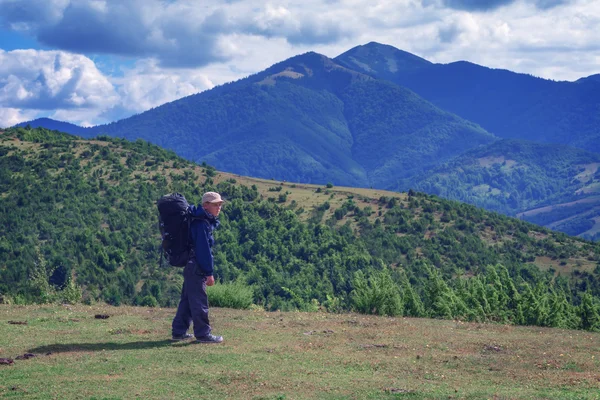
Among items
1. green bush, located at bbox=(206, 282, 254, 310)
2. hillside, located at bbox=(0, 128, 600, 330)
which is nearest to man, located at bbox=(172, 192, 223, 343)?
green bush, located at bbox=(206, 282, 254, 310)

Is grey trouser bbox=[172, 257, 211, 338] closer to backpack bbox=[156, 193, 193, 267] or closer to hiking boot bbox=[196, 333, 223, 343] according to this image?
hiking boot bbox=[196, 333, 223, 343]

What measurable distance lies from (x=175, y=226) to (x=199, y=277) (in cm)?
97

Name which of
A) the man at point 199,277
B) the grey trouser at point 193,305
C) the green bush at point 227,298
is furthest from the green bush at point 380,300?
the grey trouser at point 193,305

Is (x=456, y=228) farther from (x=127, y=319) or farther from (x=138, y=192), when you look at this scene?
(x=127, y=319)

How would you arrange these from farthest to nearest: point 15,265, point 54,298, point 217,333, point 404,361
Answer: point 15,265, point 54,298, point 217,333, point 404,361

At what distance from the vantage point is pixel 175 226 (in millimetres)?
12398

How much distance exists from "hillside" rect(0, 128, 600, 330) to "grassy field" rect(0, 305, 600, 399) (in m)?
20.5

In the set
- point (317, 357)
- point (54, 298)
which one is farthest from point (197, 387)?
point (54, 298)

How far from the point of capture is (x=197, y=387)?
9484 mm

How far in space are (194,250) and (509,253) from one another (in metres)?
66.7

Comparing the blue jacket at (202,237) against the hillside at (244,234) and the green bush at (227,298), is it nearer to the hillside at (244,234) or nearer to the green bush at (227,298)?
the green bush at (227,298)

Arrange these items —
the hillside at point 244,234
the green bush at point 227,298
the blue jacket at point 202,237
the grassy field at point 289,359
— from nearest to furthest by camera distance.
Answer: the grassy field at point 289,359 → the blue jacket at point 202,237 → the green bush at point 227,298 → the hillside at point 244,234

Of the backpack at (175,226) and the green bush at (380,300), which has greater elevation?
the backpack at (175,226)

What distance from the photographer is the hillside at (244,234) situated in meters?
49.1
